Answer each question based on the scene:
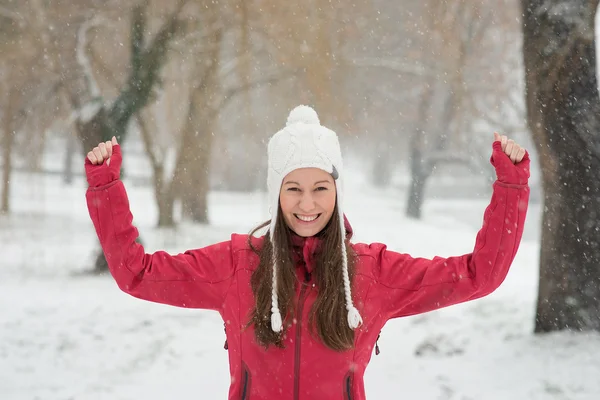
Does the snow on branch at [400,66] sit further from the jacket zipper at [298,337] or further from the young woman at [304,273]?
the jacket zipper at [298,337]

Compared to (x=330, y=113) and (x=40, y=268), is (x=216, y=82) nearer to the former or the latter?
(x=330, y=113)

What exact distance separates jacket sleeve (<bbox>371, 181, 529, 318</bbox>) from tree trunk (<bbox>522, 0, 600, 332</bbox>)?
3.85m

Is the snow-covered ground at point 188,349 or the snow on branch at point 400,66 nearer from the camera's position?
the snow-covered ground at point 188,349

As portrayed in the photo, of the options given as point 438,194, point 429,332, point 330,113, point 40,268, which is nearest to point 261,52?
point 330,113

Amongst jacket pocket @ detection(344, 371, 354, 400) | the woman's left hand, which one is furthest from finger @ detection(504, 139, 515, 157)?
jacket pocket @ detection(344, 371, 354, 400)

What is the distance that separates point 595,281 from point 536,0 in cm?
244

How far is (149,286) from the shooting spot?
2232 mm

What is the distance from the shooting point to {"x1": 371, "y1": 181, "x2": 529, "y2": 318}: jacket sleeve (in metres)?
2.09

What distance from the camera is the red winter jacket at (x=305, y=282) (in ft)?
6.95

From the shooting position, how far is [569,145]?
5633 mm

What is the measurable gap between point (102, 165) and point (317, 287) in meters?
0.81

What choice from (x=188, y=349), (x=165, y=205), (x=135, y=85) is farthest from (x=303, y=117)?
(x=165, y=205)

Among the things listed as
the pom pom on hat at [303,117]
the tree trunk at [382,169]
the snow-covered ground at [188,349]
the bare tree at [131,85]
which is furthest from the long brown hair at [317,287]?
the tree trunk at [382,169]

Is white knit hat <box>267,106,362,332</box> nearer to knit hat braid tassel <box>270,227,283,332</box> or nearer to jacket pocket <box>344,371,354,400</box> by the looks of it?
knit hat braid tassel <box>270,227,283,332</box>
